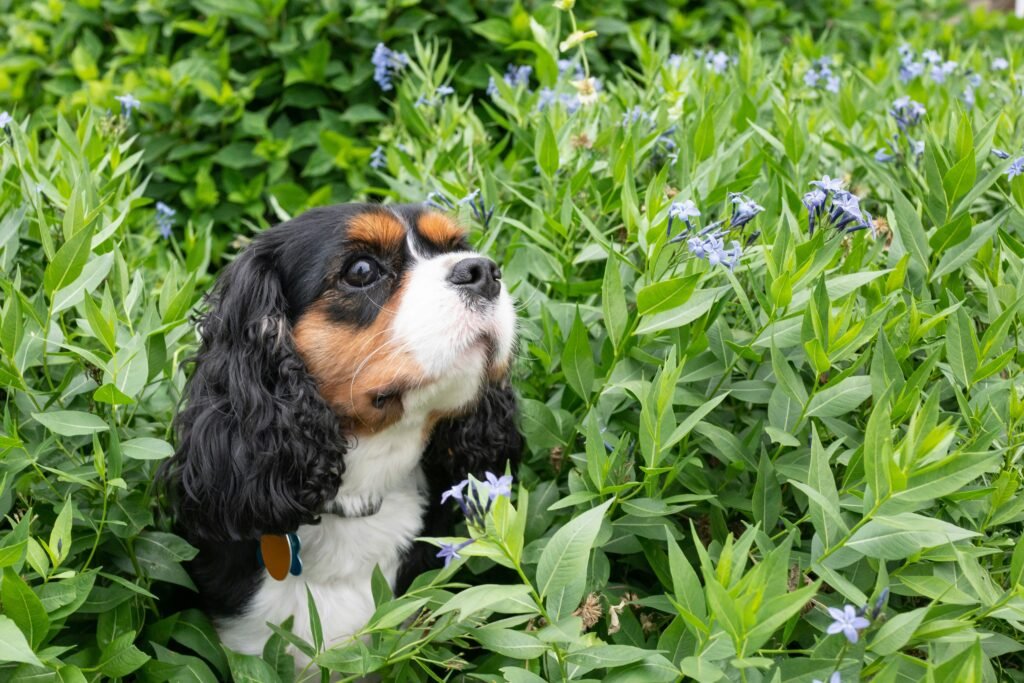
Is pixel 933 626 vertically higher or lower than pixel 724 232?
lower

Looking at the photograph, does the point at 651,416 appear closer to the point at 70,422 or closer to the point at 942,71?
the point at 70,422

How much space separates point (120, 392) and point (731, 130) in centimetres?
230

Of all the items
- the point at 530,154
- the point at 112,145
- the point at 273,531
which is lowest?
the point at 273,531

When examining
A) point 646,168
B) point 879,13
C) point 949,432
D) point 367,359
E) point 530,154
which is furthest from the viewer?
point 879,13

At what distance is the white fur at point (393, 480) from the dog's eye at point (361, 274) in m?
0.12

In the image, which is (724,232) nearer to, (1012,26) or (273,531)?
(273,531)

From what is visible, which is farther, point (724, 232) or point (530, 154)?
point (530, 154)

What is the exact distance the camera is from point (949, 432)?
1.81 meters

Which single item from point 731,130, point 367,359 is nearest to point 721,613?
point 367,359

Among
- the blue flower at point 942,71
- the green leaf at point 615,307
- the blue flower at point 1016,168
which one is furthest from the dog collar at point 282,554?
the blue flower at point 942,71

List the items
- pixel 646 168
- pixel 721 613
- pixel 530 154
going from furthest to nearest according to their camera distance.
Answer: pixel 530 154
pixel 646 168
pixel 721 613

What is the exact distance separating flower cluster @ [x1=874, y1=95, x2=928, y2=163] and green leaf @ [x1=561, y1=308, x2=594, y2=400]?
1383 millimetres

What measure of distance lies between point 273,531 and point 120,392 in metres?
0.58

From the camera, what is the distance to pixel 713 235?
2.32m
